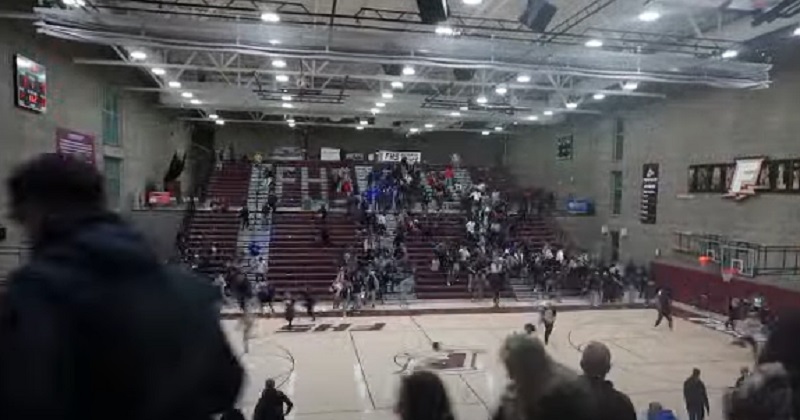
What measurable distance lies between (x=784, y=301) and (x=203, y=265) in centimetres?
1778

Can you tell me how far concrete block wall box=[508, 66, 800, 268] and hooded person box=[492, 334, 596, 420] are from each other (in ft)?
58.2

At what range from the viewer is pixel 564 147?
102ft

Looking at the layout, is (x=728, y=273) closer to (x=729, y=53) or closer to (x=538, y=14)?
(x=729, y=53)

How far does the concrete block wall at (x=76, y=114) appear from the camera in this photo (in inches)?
532

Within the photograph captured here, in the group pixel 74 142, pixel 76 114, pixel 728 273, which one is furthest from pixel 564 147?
pixel 74 142

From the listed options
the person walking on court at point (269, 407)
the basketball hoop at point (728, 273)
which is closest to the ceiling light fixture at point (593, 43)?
the basketball hoop at point (728, 273)

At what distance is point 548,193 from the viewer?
31.1 meters

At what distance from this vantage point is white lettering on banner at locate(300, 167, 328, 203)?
30.1 m

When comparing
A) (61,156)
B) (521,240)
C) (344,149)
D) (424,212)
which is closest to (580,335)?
(521,240)

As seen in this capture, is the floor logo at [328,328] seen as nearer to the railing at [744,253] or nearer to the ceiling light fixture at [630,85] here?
the railing at [744,253]

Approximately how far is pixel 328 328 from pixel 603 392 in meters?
15.1

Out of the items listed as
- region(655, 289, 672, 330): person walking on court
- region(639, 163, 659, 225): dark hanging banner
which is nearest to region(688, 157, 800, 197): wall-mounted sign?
region(639, 163, 659, 225): dark hanging banner

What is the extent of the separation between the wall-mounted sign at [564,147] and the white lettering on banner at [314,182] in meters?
12.1

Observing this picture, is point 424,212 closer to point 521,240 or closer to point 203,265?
point 521,240
